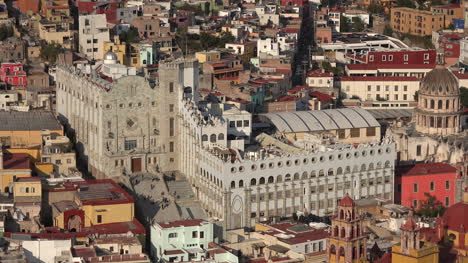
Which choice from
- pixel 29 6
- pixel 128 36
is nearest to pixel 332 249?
pixel 128 36

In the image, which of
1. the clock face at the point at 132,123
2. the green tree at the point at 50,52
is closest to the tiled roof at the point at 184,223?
the clock face at the point at 132,123

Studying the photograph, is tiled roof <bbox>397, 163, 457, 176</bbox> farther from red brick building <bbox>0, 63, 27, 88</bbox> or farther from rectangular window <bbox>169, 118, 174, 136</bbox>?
red brick building <bbox>0, 63, 27, 88</bbox>

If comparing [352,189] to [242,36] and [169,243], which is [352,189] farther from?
[242,36]

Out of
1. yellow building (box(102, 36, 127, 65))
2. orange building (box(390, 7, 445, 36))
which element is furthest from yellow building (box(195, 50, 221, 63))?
orange building (box(390, 7, 445, 36))

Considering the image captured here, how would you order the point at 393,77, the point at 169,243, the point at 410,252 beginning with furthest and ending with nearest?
the point at 393,77 < the point at 169,243 < the point at 410,252

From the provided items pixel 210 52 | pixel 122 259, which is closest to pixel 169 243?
pixel 122 259
